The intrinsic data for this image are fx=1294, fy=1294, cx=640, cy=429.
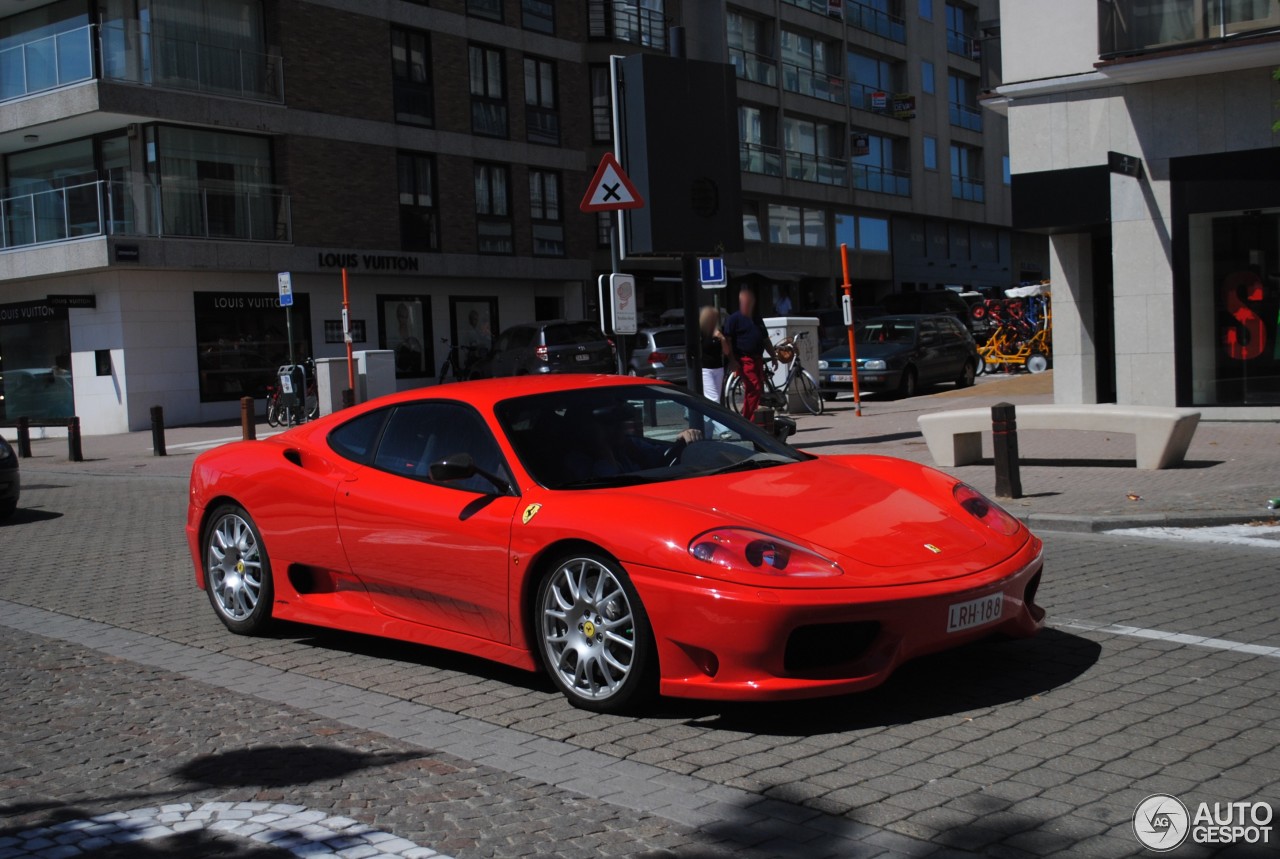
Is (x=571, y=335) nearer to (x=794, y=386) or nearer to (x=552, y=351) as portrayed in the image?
(x=552, y=351)

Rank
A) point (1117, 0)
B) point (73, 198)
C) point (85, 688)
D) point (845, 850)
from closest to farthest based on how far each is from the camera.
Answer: point (845, 850)
point (85, 688)
point (1117, 0)
point (73, 198)

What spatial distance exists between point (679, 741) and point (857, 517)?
3.87 feet

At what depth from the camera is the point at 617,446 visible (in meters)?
5.92

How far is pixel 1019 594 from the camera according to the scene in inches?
207

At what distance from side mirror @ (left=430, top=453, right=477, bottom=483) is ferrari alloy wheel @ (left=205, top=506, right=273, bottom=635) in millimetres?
1667

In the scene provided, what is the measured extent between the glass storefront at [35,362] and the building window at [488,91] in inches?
511

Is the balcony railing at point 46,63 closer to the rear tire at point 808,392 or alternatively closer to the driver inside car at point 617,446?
the rear tire at point 808,392

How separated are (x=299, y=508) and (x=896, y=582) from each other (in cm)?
323

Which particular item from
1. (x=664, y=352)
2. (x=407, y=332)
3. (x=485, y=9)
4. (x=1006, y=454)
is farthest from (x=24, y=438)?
(x=1006, y=454)

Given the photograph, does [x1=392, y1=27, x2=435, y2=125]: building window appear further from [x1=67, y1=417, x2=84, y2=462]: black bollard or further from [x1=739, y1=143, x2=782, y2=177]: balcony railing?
[x1=67, y1=417, x2=84, y2=462]: black bollard

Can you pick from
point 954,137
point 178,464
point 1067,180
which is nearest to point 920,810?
point 1067,180

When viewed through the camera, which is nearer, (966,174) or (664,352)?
(664,352)

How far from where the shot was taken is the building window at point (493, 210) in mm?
37938

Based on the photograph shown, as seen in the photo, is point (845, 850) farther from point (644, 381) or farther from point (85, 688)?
point (85, 688)
